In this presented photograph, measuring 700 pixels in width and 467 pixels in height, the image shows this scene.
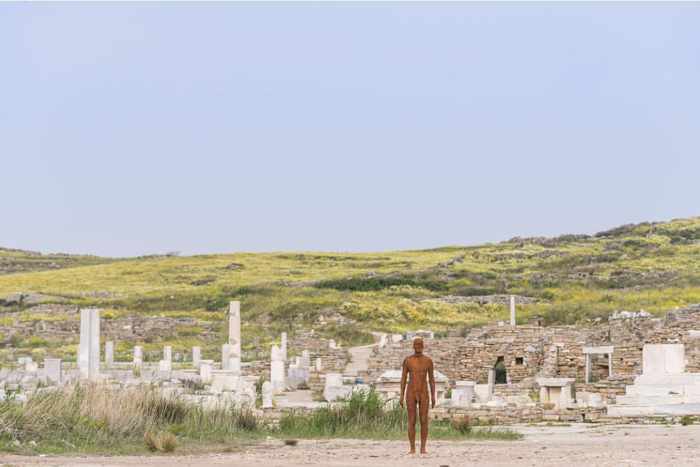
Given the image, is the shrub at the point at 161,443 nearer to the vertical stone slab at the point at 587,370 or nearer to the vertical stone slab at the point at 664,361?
the vertical stone slab at the point at 664,361

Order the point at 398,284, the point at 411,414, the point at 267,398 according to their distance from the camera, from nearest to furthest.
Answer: the point at 411,414, the point at 267,398, the point at 398,284

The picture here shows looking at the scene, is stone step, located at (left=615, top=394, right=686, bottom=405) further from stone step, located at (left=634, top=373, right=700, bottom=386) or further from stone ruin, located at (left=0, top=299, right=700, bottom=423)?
stone step, located at (left=634, top=373, right=700, bottom=386)

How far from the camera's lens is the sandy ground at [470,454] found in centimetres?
1410

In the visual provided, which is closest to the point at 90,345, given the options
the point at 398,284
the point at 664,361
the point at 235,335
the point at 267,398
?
the point at 235,335

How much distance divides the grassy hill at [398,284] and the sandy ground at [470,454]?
30487 mm

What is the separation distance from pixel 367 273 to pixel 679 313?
52.2 m

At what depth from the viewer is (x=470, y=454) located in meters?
15.5

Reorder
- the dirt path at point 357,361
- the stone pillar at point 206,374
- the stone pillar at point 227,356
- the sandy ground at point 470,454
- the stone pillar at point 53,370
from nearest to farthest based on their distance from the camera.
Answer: the sandy ground at point 470,454 < the stone pillar at point 53,370 < the stone pillar at point 206,374 < the stone pillar at point 227,356 < the dirt path at point 357,361

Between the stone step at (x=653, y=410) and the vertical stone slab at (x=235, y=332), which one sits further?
the vertical stone slab at (x=235, y=332)

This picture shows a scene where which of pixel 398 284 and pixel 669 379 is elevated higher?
pixel 398 284

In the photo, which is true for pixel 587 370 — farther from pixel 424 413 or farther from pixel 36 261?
pixel 36 261

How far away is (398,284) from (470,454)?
206ft

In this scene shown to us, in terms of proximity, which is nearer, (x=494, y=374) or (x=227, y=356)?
(x=494, y=374)

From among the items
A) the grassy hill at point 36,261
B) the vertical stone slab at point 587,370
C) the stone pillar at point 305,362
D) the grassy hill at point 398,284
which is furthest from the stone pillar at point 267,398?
the grassy hill at point 36,261
